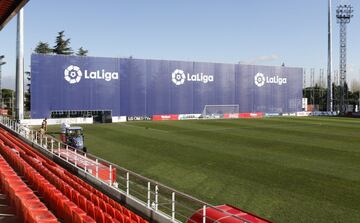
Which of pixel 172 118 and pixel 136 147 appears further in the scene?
pixel 172 118

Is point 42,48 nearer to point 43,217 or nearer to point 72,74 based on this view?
point 72,74

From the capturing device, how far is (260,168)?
78.1ft

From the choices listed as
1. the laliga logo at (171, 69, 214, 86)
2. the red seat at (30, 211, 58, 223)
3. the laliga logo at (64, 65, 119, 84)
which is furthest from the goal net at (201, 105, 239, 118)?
the red seat at (30, 211, 58, 223)

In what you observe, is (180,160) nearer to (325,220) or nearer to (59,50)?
(325,220)

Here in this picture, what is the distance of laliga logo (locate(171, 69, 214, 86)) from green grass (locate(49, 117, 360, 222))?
31.6m

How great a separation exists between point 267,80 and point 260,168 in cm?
5912

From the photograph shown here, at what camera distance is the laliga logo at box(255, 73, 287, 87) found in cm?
7981

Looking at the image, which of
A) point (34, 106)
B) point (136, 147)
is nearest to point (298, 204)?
point (136, 147)

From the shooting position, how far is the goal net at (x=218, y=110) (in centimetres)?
7322

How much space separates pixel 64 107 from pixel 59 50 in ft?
193

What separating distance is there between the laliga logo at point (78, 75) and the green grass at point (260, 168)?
2402 centimetres

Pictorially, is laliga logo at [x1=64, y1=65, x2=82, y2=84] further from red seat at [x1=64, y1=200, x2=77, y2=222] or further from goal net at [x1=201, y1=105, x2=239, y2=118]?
red seat at [x1=64, y1=200, x2=77, y2=222]

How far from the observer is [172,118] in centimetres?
6931

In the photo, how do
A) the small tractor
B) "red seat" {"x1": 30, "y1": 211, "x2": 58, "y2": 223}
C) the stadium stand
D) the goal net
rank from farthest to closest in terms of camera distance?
1. the goal net
2. the small tractor
3. the stadium stand
4. "red seat" {"x1": 30, "y1": 211, "x2": 58, "y2": 223}
